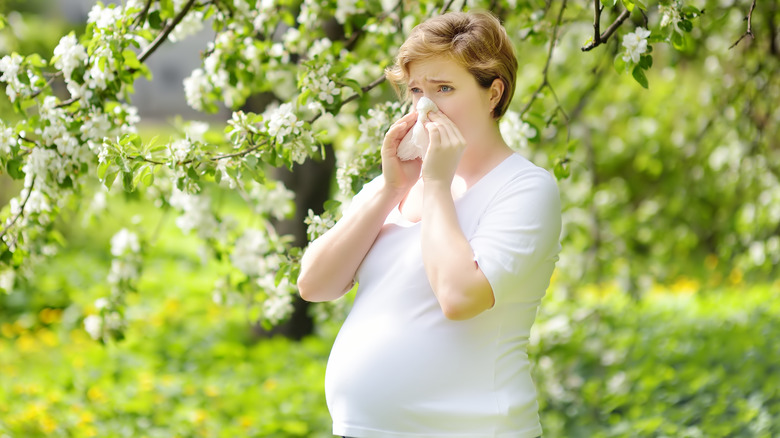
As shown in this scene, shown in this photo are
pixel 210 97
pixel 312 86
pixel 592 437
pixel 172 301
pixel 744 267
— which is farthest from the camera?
pixel 172 301

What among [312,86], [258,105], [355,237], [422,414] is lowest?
[422,414]

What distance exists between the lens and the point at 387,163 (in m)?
1.73

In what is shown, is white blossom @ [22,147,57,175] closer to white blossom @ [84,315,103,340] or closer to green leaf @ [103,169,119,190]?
green leaf @ [103,169,119,190]

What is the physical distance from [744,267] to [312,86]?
12.1ft

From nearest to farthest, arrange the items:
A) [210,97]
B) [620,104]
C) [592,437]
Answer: [210,97]
[592,437]
[620,104]

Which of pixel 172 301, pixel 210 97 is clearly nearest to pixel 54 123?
pixel 210 97

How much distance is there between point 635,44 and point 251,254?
158 centimetres

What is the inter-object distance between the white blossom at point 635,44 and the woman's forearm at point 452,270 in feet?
2.67

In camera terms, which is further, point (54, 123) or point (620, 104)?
point (620, 104)

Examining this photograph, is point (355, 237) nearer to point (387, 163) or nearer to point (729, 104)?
point (387, 163)

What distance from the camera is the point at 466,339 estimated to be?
1.60 metres

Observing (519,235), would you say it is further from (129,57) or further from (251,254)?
(251,254)

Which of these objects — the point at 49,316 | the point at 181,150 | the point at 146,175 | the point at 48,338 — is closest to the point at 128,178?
the point at 146,175

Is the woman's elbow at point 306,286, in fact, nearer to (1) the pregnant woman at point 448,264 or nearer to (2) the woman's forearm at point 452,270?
(1) the pregnant woman at point 448,264
